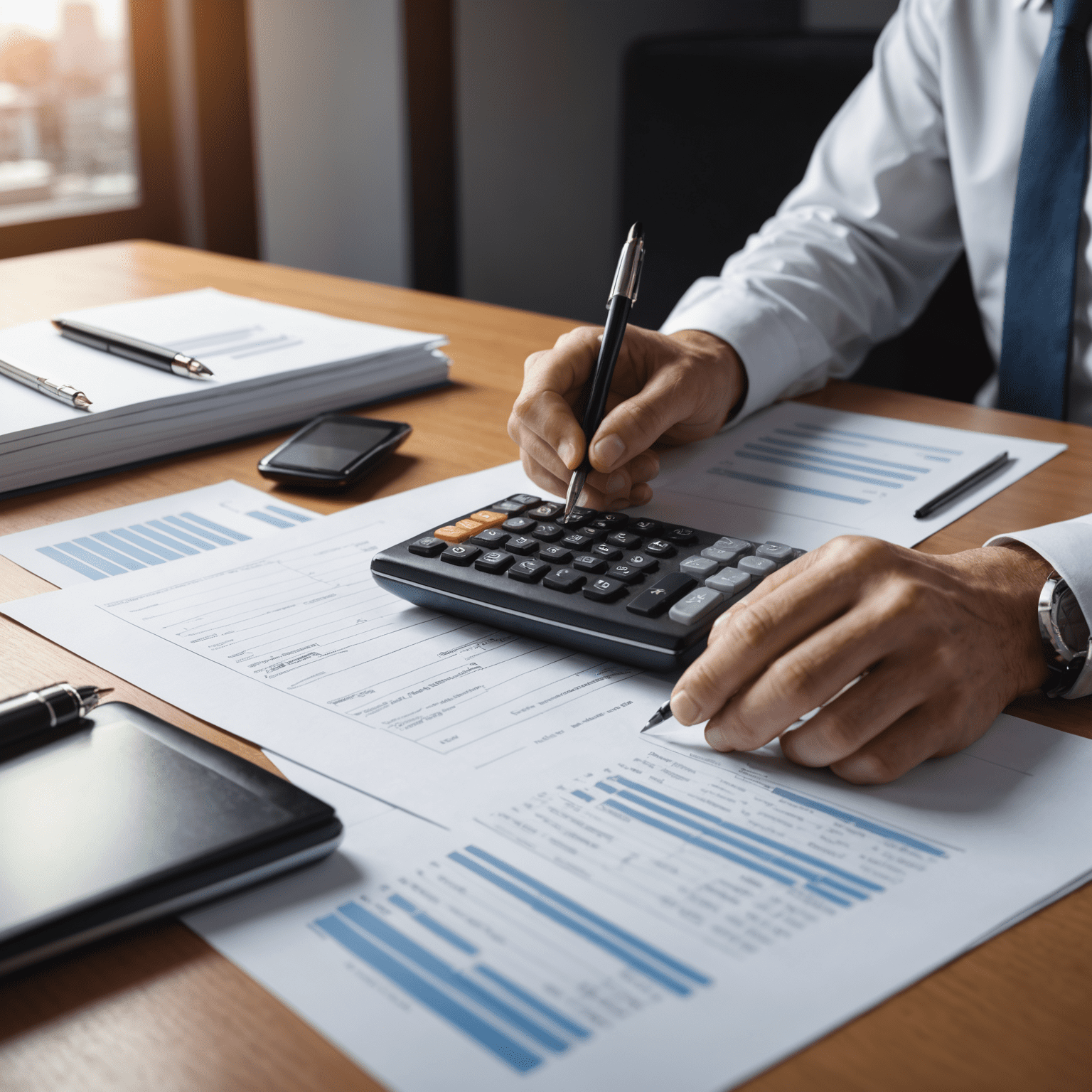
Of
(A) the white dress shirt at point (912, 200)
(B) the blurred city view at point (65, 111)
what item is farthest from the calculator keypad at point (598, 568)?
(B) the blurred city view at point (65, 111)

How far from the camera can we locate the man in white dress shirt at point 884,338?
438 millimetres

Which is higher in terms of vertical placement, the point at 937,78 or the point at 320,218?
the point at 937,78

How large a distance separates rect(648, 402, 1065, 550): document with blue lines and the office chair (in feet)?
2.03

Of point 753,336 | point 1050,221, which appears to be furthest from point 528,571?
point 1050,221

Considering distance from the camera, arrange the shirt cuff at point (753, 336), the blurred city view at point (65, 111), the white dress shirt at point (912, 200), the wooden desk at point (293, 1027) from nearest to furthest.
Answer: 1. the wooden desk at point (293, 1027)
2. the shirt cuff at point (753, 336)
3. the white dress shirt at point (912, 200)
4. the blurred city view at point (65, 111)

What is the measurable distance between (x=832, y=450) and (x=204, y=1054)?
1.97ft

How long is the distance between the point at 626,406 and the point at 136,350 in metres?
0.39

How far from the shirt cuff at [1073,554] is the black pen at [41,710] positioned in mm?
408

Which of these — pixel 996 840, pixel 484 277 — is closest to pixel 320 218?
pixel 484 277

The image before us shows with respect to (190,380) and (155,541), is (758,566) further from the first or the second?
(190,380)

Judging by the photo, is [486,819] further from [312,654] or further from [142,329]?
[142,329]

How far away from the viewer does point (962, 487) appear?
2.31 feet

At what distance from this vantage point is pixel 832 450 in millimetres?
793

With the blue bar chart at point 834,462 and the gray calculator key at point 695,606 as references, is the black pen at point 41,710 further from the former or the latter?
the blue bar chart at point 834,462
